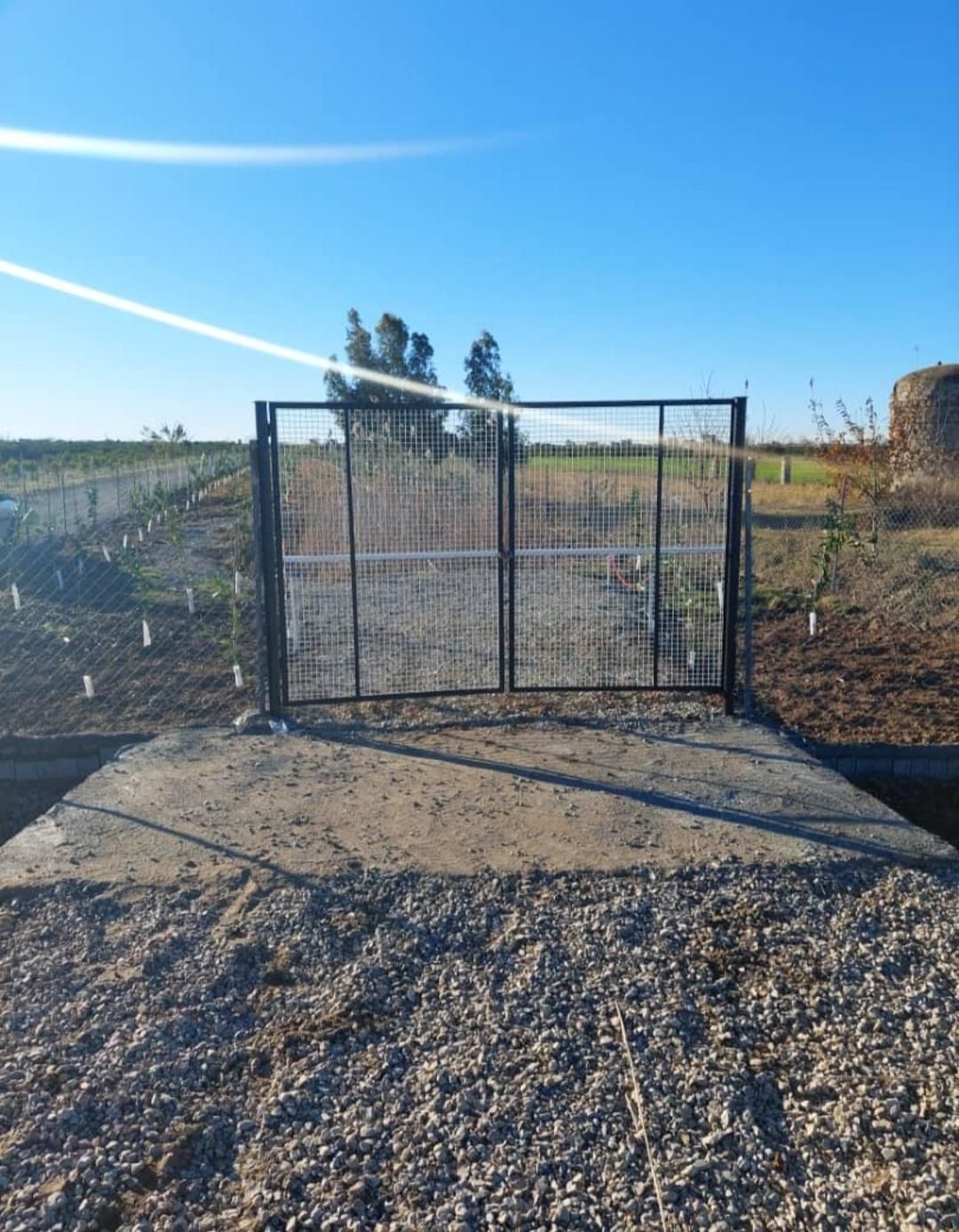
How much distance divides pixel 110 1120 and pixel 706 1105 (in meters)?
1.63

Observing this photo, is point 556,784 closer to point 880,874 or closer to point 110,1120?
point 880,874

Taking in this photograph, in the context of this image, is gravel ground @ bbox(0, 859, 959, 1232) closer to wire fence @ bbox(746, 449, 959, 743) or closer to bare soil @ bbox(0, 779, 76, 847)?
bare soil @ bbox(0, 779, 76, 847)

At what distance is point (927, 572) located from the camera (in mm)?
9820

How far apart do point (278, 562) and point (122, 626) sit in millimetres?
4016

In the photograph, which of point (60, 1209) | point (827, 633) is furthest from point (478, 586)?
point (60, 1209)

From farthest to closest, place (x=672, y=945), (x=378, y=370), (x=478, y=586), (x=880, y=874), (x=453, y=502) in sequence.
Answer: (x=378, y=370)
(x=478, y=586)
(x=453, y=502)
(x=880, y=874)
(x=672, y=945)

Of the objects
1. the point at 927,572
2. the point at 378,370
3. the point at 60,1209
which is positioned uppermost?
Answer: the point at 378,370

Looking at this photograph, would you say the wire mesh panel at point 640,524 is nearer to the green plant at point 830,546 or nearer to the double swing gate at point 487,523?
the double swing gate at point 487,523

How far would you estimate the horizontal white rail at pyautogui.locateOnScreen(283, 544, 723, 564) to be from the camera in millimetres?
5480

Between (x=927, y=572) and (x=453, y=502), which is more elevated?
(x=453, y=502)

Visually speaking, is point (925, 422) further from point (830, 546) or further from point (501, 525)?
point (501, 525)

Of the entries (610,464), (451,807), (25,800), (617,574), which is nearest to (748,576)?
(610,464)

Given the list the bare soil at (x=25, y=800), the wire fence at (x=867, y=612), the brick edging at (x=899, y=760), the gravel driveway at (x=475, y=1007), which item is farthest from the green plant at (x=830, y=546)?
the bare soil at (x=25, y=800)

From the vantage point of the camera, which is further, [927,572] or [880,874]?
[927,572]
